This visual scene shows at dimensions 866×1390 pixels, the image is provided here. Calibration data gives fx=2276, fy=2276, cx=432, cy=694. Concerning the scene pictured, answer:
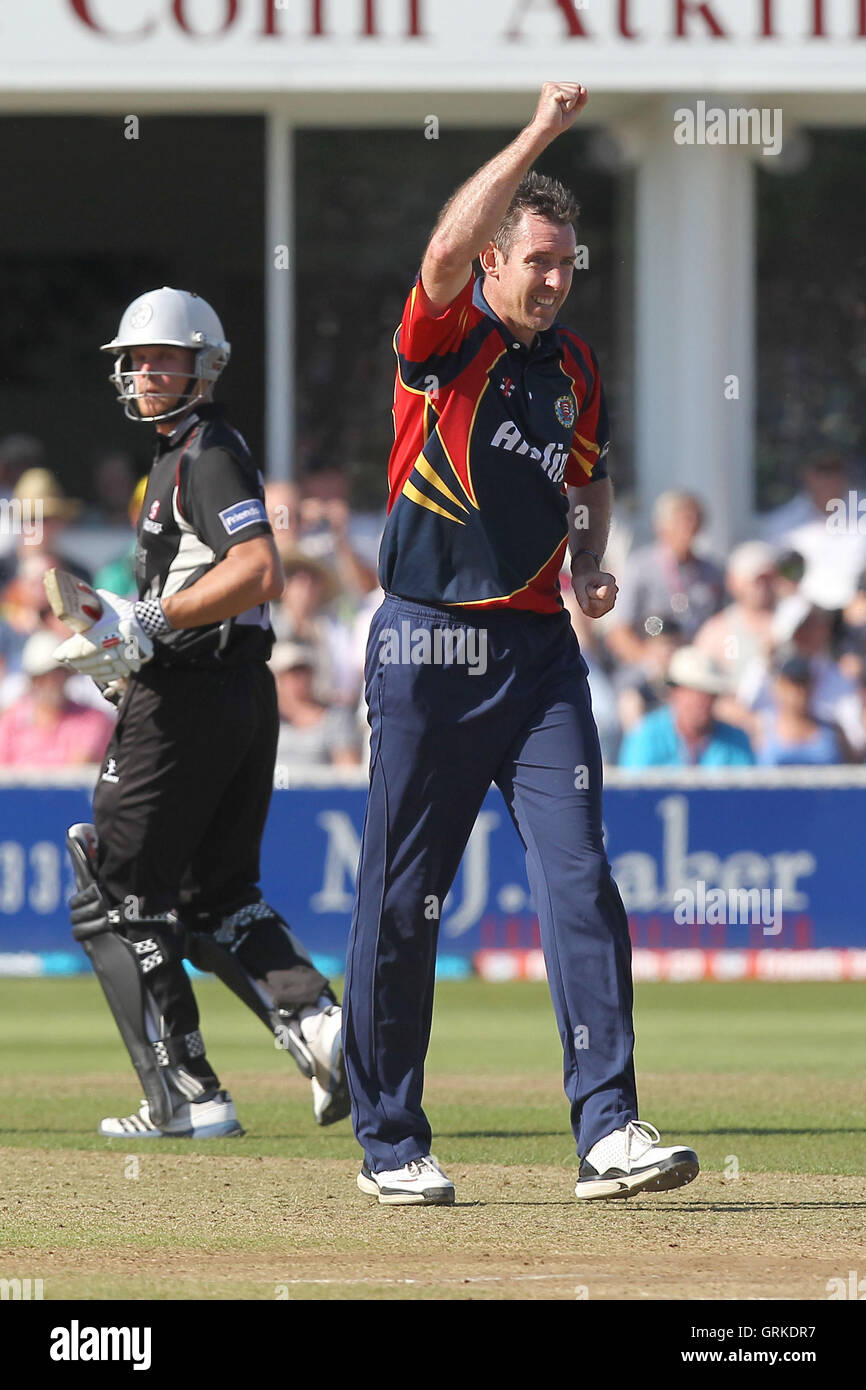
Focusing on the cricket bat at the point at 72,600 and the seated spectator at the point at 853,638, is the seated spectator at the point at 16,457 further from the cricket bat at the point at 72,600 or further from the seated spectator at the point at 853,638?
the cricket bat at the point at 72,600

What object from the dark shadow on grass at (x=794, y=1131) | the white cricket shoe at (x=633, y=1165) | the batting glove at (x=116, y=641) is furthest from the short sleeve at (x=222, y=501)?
the dark shadow on grass at (x=794, y=1131)

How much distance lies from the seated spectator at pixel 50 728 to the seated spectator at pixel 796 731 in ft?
11.4

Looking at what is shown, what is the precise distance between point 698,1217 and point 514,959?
583 cm

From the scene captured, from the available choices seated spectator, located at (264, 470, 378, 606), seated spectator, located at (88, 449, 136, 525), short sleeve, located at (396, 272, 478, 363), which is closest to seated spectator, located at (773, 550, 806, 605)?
seated spectator, located at (264, 470, 378, 606)

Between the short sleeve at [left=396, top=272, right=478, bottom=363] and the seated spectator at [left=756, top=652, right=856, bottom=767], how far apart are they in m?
6.76

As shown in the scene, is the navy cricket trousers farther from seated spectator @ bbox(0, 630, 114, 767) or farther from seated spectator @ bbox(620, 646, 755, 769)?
seated spectator @ bbox(0, 630, 114, 767)

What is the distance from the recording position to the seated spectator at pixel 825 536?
44.1ft

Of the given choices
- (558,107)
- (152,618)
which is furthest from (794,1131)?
(558,107)

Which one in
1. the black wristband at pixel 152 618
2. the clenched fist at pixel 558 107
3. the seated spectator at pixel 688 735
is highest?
the clenched fist at pixel 558 107

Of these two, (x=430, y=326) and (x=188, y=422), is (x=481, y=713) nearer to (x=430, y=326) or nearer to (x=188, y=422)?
(x=430, y=326)

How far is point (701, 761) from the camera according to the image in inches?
459

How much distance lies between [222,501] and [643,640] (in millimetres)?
6538

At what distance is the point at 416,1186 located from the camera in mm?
5426
